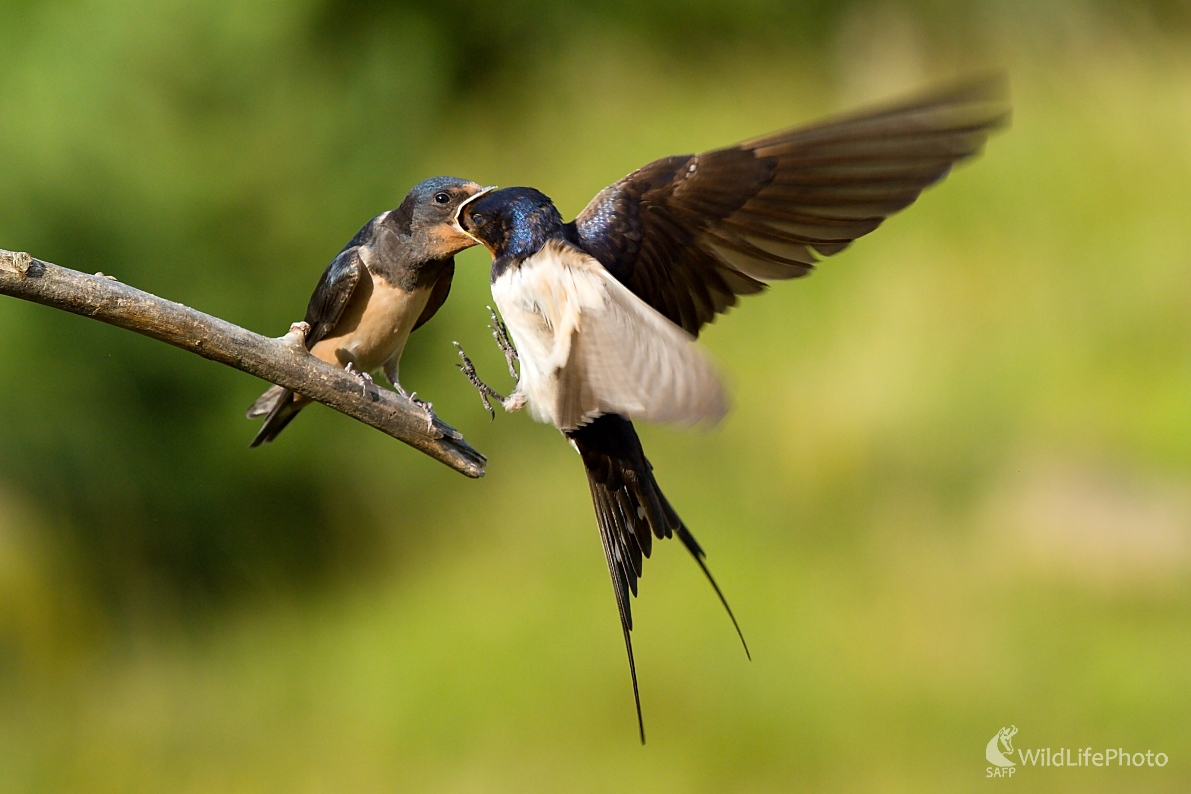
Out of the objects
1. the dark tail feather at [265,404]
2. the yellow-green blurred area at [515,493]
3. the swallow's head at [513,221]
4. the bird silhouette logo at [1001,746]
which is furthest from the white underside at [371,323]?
the bird silhouette logo at [1001,746]

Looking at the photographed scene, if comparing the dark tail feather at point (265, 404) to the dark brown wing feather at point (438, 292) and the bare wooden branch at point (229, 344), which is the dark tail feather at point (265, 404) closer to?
the dark brown wing feather at point (438, 292)

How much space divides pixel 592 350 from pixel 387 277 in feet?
2.75

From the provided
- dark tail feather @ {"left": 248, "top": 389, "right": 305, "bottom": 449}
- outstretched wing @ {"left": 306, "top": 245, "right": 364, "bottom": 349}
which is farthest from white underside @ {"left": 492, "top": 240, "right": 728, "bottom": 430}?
dark tail feather @ {"left": 248, "top": 389, "right": 305, "bottom": 449}

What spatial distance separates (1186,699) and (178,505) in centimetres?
373

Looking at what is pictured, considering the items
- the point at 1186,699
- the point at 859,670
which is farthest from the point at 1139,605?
the point at 859,670

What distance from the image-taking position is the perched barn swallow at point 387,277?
2.48 meters

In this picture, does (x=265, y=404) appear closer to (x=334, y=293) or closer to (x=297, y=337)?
(x=334, y=293)

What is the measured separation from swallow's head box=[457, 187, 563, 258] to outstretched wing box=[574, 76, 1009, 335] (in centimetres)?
10

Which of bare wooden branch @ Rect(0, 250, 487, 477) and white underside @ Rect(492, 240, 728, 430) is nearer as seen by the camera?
white underside @ Rect(492, 240, 728, 430)

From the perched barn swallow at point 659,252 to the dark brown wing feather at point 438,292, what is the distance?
40 centimetres

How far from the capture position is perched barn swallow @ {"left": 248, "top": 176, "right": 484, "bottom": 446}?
2.48 meters
